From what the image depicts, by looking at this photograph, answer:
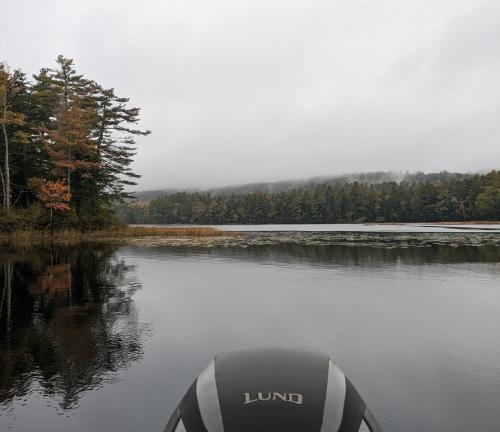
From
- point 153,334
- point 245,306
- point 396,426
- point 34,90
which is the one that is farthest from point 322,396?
point 34,90

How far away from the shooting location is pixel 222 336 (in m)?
8.48

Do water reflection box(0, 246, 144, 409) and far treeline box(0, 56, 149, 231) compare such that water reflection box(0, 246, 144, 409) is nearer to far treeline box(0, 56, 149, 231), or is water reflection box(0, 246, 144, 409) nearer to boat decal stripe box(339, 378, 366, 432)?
boat decal stripe box(339, 378, 366, 432)

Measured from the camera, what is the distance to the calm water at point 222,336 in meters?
5.31

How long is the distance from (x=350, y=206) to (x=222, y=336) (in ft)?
430

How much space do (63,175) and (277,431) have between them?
41490 millimetres

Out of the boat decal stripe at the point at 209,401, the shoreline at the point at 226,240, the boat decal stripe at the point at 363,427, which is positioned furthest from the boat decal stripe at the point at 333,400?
the shoreline at the point at 226,240

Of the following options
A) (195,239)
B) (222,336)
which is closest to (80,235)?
(195,239)

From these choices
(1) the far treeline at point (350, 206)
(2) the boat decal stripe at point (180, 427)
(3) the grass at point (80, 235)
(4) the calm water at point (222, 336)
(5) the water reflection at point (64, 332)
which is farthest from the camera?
(1) the far treeline at point (350, 206)

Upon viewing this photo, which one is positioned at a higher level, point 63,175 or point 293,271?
point 63,175

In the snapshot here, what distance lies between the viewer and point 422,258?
23.1m

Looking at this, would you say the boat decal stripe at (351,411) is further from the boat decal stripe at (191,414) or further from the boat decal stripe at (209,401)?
the boat decal stripe at (191,414)

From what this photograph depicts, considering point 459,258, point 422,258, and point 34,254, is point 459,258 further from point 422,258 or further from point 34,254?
point 34,254

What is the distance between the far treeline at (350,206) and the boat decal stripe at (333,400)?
11467cm

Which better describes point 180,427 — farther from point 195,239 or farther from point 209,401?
point 195,239
